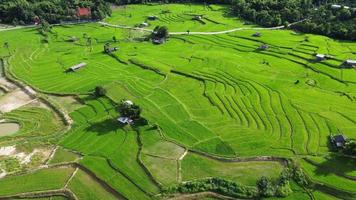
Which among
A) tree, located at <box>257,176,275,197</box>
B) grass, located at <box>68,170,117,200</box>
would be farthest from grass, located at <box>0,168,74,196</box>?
tree, located at <box>257,176,275,197</box>

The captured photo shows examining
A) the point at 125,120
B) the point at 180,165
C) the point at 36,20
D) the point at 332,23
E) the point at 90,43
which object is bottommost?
the point at 180,165

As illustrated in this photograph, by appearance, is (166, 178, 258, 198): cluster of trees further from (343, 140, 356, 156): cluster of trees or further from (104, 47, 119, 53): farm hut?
(104, 47, 119, 53): farm hut

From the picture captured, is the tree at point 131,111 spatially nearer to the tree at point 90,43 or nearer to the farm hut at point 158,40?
the tree at point 90,43

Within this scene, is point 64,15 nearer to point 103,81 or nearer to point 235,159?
point 103,81

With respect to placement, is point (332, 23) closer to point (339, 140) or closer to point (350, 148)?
point (339, 140)

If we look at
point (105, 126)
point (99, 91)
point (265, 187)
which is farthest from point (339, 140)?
point (99, 91)

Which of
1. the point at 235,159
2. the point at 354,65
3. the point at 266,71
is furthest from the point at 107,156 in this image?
the point at 354,65
